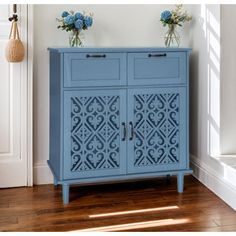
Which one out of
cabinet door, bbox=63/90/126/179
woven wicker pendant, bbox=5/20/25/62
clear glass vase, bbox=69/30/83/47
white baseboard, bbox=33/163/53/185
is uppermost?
clear glass vase, bbox=69/30/83/47

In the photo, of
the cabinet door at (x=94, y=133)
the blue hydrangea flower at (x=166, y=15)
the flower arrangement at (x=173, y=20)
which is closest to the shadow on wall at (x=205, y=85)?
the flower arrangement at (x=173, y=20)

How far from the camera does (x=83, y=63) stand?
115 inches

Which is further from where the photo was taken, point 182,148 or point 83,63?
point 182,148

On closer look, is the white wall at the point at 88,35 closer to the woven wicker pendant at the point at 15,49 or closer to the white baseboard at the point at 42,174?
the white baseboard at the point at 42,174

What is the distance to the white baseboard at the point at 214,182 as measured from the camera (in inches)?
114

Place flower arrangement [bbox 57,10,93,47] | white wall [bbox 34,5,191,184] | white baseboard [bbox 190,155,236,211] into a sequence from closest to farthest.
→ white baseboard [bbox 190,155,236,211] < flower arrangement [bbox 57,10,93,47] < white wall [bbox 34,5,191,184]

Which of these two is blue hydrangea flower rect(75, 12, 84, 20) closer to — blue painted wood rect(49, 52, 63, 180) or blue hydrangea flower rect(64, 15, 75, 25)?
blue hydrangea flower rect(64, 15, 75, 25)

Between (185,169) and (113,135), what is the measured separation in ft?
1.90

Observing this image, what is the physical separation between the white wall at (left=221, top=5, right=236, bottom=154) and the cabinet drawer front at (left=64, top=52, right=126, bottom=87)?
0.70m

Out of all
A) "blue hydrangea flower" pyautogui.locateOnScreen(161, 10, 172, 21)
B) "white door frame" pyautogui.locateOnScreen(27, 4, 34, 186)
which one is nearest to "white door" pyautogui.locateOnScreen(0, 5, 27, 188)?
"white door frame" pyautogui.locateOnScreen(27, 4, 34, 186)

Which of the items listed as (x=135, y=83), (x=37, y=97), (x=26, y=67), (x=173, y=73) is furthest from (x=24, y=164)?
(x=173, y=73)

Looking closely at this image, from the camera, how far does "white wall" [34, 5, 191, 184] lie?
3.30 meters
